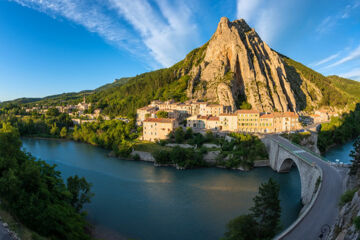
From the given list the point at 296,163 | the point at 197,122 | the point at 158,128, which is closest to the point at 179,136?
the point at 158,128

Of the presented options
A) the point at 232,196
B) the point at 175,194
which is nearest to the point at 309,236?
the point at 232,196

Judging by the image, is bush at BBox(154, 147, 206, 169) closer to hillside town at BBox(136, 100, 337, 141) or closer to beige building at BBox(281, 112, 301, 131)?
hillside town at BBox(136, 100, 337, 141)

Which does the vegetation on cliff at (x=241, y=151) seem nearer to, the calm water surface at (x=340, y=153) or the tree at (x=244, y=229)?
the calm water surface at (x=340, y=153)

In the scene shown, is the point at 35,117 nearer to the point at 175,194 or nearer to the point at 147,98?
the point at 147,98

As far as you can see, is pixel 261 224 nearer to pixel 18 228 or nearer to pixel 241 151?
pixel 18 228

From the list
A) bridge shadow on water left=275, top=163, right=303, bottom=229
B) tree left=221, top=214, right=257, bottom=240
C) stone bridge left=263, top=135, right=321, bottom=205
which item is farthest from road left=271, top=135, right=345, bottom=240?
bridge shadow on water left=275, top=163, right=303, bottom=229

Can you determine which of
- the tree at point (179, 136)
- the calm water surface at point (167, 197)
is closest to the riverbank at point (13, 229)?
the calm water surface at point (167, 197)
